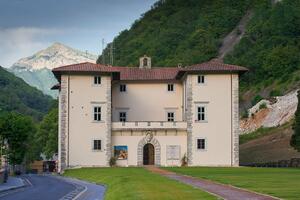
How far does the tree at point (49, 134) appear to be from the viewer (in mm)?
134275

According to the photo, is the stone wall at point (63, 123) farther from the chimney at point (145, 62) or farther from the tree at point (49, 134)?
the tree at point (49, 134)

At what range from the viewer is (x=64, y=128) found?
268ft

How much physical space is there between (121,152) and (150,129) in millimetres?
4058

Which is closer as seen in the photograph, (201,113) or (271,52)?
(201,113)

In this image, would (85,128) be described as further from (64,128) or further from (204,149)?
(204,149)

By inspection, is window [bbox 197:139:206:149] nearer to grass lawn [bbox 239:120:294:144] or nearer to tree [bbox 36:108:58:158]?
grass lawn [bbox 239:120:294:144]

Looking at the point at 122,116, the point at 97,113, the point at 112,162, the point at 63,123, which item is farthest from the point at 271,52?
the point at 63,123

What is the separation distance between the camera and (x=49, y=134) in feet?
451

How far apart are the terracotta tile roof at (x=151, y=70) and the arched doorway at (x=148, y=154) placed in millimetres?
8765

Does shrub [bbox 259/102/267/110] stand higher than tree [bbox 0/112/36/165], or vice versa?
shrub [bbox 259/102/267/110]

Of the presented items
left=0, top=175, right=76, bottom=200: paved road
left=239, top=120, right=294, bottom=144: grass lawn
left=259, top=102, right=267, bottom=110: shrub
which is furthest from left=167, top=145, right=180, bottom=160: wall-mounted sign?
left=259, top=102, right=267, bottom=110: shrub

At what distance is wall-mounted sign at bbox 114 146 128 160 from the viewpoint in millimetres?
82875

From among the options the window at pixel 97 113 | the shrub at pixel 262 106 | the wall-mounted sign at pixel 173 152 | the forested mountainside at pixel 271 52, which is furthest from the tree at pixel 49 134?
the wall-mounted sign at pixel 173 152

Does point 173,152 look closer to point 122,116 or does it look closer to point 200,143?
point 200,143
